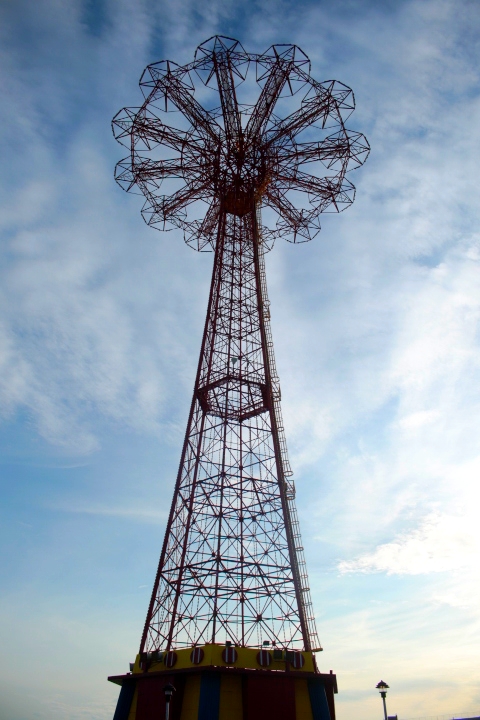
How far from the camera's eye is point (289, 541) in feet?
126

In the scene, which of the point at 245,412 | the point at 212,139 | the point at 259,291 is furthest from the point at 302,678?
the point at 212,139

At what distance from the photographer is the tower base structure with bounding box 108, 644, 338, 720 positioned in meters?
31.3

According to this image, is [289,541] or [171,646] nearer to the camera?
[171,646]

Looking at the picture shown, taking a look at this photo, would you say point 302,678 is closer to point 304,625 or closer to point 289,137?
point 304,625

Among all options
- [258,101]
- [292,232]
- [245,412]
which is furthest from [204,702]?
[258,101]

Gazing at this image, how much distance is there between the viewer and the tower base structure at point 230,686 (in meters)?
31.3

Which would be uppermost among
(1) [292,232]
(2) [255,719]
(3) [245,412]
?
(1) [292,232]

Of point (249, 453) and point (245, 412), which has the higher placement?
point (245, 412)

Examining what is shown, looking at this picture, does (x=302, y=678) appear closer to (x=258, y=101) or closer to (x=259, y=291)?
(x=259, y=291)

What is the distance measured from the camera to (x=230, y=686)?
3188 cm

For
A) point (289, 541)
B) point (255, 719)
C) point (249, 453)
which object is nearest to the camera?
point (255, 719)

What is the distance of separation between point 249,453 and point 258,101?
24.2m

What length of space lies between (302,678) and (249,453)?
13.5 metres

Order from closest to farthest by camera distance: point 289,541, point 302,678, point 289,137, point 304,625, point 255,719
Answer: point 255,719
point 302,678
point 304,625
point 289,541
point 289,137
